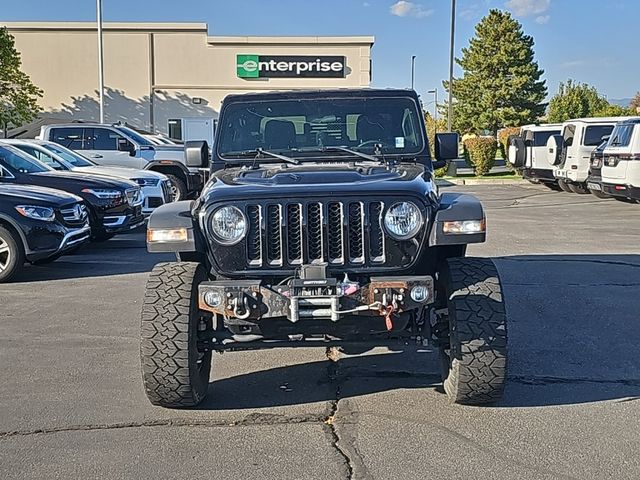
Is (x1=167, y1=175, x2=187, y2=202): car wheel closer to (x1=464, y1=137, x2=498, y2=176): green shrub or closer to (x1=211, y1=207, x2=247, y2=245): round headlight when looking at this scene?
(x1=211, y1=207, x2=247, y2=245): round headlight

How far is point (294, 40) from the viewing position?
36.1 m

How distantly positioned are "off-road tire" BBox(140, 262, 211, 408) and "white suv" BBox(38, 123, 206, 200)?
12.4 metres

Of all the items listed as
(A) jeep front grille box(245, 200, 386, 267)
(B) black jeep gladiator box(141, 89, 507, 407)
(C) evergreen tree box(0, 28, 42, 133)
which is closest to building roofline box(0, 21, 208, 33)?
(C) evergreen tree box(0, 28, 42, 133)

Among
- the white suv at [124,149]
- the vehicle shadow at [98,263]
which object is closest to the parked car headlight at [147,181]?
the vehicle shadow at [98,263]

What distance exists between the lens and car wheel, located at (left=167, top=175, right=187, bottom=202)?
15914 millimetres

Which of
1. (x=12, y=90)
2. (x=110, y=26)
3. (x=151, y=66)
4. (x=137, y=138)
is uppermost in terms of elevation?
(x=110, y=26)

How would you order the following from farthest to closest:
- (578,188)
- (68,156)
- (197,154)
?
(578,188)
(68,156)
(197,154)

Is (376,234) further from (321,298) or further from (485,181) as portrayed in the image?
(485,181)

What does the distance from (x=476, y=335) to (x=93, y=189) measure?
8.24 meters

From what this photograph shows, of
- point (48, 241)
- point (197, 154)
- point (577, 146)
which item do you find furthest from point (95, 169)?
point (577, 146)

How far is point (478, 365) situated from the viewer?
4.46 metres

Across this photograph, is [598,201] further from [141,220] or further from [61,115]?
[61,115]

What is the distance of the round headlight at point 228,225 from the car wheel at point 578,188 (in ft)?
58.1

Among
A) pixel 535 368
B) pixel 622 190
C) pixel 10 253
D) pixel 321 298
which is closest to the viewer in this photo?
pixel 321 298
